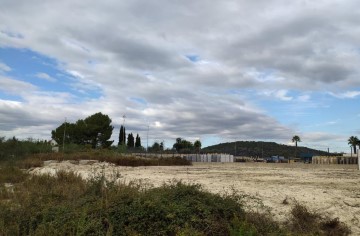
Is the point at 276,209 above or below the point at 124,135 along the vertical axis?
below

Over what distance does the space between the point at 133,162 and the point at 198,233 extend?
32741 mm

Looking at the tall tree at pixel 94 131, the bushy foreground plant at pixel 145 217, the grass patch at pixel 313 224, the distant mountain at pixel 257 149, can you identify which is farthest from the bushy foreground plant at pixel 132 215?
the distant mountain at pixel 257 149

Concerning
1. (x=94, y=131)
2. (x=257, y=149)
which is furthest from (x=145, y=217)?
(x=257, y=149)

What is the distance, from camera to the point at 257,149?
9962 centimetres

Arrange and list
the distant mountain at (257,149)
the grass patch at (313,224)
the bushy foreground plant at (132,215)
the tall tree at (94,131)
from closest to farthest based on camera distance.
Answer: the bushy foreground plant at (132,215)
the grass patch at (313,224)
the tall tree at (94,131)
the distant mountain at (257,149)

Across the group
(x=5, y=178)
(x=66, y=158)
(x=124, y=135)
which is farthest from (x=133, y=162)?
(x=124, y=135)

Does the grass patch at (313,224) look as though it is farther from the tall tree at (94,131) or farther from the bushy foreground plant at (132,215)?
the tall tree at (94,131)

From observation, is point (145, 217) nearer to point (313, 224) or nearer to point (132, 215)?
point (132, 215)

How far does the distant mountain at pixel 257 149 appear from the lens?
9019 cm

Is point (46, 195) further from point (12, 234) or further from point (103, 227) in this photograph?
point (103, 227)

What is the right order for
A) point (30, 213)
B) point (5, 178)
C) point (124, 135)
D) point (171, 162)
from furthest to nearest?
point (124, 135) → point (171, 162) → point (5, 178) → point (30, 213)

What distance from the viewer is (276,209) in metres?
10.5

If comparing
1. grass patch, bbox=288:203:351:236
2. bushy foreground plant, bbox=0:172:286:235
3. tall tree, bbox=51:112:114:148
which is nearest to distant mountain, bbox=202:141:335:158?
tall tree, bbox=51:112:114:148

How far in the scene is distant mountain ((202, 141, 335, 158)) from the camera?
296ft
